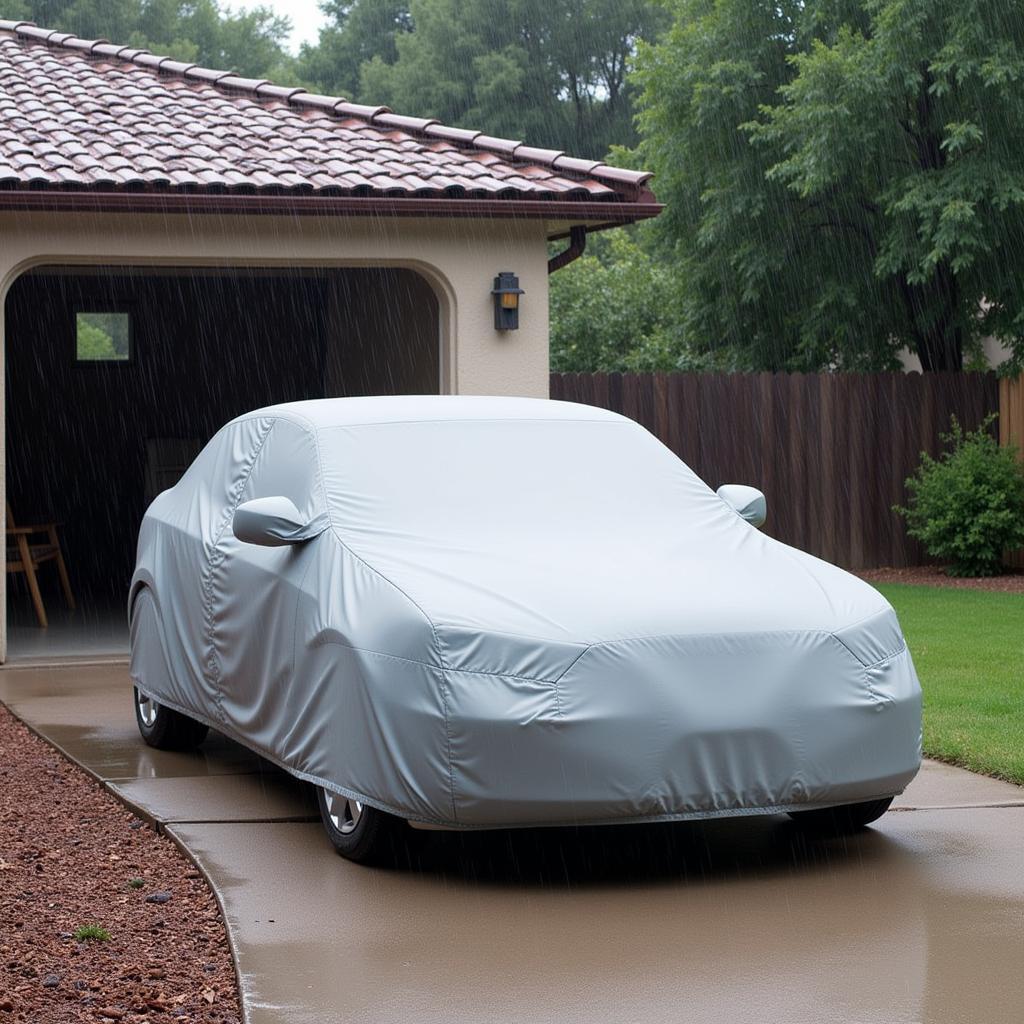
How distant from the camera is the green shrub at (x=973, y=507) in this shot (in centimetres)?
1697

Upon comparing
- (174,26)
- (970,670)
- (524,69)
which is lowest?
(970,670)

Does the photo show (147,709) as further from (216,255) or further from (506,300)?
(506,300)

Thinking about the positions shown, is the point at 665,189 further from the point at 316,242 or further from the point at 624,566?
the point at 624,566

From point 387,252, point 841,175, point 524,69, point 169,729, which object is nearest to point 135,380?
point 387,252

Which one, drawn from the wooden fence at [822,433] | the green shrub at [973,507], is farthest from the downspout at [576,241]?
the green shrub at [973,507]

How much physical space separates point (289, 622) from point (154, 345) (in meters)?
12.8

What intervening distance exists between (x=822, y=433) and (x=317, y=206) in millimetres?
7767

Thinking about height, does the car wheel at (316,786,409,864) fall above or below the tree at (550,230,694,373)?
below

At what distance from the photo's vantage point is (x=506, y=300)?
12.1 metres

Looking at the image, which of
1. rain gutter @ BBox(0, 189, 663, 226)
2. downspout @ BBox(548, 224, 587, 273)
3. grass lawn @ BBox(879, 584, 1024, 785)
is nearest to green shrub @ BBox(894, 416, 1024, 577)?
grass lawn @ BBox(879, 584, 1024, 785)

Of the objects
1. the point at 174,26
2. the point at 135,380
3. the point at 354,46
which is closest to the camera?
the point at 135,380

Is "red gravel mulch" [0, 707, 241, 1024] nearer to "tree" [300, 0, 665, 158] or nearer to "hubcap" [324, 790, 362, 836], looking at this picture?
"hubcap" [324, 790, 362, 836]

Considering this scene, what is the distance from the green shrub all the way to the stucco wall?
641 centimetres

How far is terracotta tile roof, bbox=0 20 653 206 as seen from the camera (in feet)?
37.7
